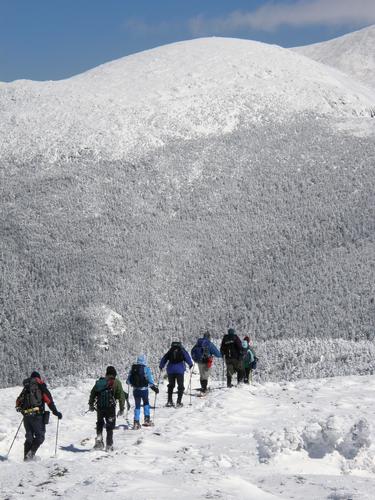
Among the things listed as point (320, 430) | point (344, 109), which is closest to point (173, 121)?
point (344, 109)

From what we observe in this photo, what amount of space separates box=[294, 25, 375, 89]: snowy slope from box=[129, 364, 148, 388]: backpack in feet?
461

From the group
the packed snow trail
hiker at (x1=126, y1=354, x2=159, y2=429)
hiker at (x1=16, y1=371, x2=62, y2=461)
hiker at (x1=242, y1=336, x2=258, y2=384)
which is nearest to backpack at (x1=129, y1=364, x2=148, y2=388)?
hiker at (x1=126, y1=354, x2=159, y2=429)

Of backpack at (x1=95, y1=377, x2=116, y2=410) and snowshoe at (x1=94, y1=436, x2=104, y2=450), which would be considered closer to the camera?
snowshoe at (x1=94, y1=436, x2=104, y2=450)

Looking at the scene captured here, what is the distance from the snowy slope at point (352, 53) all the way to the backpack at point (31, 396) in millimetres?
143499

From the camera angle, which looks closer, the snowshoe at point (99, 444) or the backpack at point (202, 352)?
the snowshoe at point (99, 444)

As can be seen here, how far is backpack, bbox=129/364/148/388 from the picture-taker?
15602 mm

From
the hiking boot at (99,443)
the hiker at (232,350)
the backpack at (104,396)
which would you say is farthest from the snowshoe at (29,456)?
the hiker at (232,350)

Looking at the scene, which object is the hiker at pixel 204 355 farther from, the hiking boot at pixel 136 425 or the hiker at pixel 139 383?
the hiking boot at pixel 136 425

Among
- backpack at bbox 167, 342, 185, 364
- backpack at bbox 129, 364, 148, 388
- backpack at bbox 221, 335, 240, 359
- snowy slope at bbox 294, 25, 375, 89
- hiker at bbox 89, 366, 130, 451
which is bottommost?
hiker at bbox 89, 366, 130, 451

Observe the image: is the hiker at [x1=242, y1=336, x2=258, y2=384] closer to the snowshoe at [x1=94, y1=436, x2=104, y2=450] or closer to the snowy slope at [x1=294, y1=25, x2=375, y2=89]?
the snowshoe at [x1=94, y1=436, x2=104, y2=450]

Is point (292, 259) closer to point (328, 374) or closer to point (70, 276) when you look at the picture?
point (70, 276)

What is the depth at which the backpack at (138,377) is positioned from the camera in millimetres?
15602

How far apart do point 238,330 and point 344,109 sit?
57.4 m

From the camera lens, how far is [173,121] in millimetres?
96250
